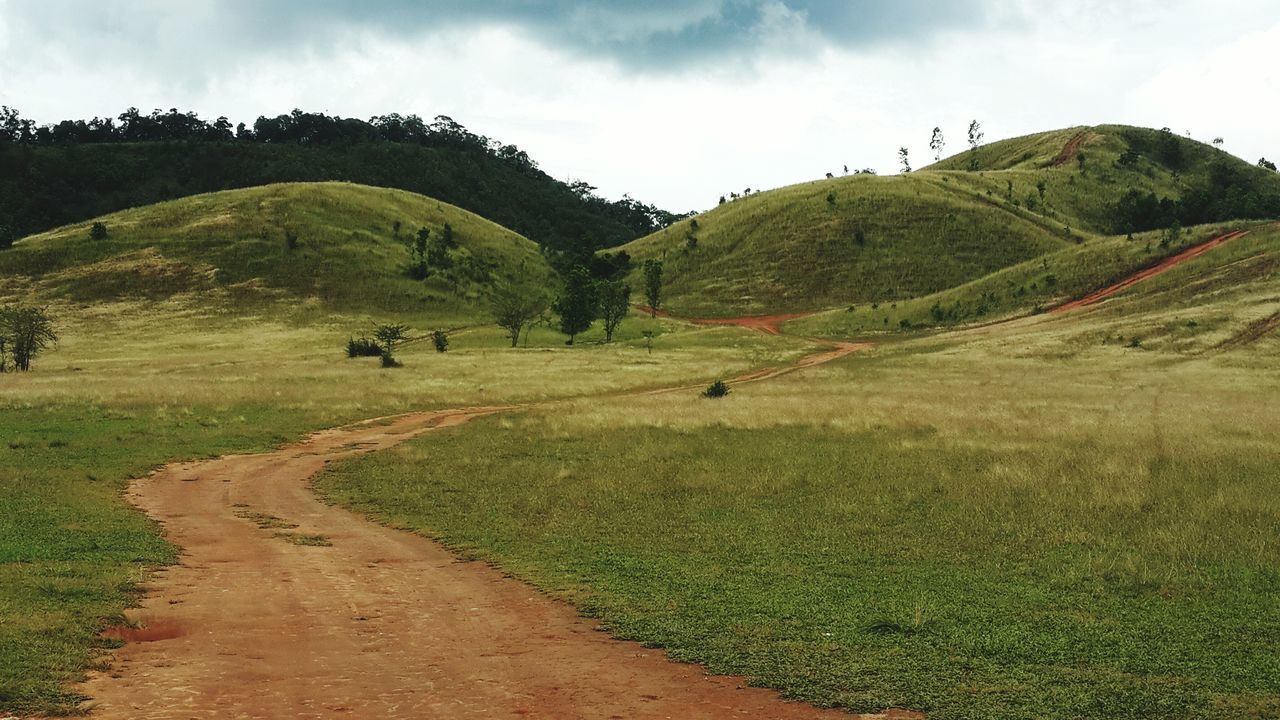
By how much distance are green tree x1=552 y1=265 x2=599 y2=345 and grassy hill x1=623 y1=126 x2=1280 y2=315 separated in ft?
98.5

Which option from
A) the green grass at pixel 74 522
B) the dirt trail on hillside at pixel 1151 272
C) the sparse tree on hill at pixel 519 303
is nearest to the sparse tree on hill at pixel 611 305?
the sparse tree on hill at pixel 519 303

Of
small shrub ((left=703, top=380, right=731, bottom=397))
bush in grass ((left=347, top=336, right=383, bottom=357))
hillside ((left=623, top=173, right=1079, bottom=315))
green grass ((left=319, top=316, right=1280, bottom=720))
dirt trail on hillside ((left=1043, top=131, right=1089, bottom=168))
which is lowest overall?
green grass ((left=319, top=316, right=1280, bottom=720))

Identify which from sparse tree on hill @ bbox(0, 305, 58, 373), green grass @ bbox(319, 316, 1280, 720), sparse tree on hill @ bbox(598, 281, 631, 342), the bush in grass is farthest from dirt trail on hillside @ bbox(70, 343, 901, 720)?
sparse tree on hill @ bbox(598, 281, 631, 342)

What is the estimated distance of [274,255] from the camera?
116188mm

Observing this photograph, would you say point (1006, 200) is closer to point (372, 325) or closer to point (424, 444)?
point (372, 325)

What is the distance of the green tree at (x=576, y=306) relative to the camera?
8788 centimetres

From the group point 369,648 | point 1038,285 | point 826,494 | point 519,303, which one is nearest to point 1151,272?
point 1038,285

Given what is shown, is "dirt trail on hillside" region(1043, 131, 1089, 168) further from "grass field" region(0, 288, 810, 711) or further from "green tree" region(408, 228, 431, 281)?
"green tree" region(408, 228, 431, 281)

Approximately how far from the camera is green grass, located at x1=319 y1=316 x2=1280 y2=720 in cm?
875

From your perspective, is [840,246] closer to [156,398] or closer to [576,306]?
[576,306]

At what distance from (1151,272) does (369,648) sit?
9999 centimetres

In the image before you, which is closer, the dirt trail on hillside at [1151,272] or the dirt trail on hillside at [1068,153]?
the dirt trail on hillside at [1151,272]

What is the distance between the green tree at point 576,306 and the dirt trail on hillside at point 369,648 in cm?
7212

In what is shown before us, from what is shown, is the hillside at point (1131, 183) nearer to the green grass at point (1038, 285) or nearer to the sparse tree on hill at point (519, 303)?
the green grass at point (1038, 285)
